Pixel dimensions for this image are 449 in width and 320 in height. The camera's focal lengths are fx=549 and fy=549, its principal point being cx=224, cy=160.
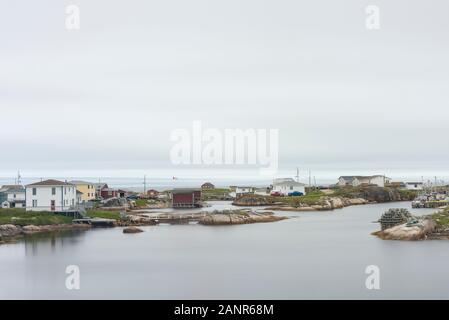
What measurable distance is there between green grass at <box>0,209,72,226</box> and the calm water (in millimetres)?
3888

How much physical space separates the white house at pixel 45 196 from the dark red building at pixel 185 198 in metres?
32.6

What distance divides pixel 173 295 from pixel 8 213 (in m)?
29.3

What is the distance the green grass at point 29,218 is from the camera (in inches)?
1823

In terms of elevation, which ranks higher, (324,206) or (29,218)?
(29,218)

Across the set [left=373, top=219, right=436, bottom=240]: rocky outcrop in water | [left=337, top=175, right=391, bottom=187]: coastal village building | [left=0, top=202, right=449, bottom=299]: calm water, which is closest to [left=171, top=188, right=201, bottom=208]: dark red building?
[left=0, top=202, right=449, bottom=299]: calm water

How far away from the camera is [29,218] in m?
47.4

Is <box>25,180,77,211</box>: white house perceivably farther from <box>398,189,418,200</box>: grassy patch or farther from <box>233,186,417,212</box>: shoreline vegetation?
<box>398,189,418,200</box>: grassy patch

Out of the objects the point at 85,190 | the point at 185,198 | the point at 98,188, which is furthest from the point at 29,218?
the point at 185,198

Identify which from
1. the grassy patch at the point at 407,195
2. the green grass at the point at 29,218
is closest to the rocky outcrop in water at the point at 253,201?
the grassy patch at the point at 407,195

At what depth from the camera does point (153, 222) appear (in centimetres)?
5434

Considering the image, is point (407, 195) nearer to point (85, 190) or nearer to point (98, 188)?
point (98, 188)

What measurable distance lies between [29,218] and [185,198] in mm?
37799

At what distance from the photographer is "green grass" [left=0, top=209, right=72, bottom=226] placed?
152 ft

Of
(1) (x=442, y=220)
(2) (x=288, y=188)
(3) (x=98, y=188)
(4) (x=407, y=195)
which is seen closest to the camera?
(1) (x=442, y=220)
